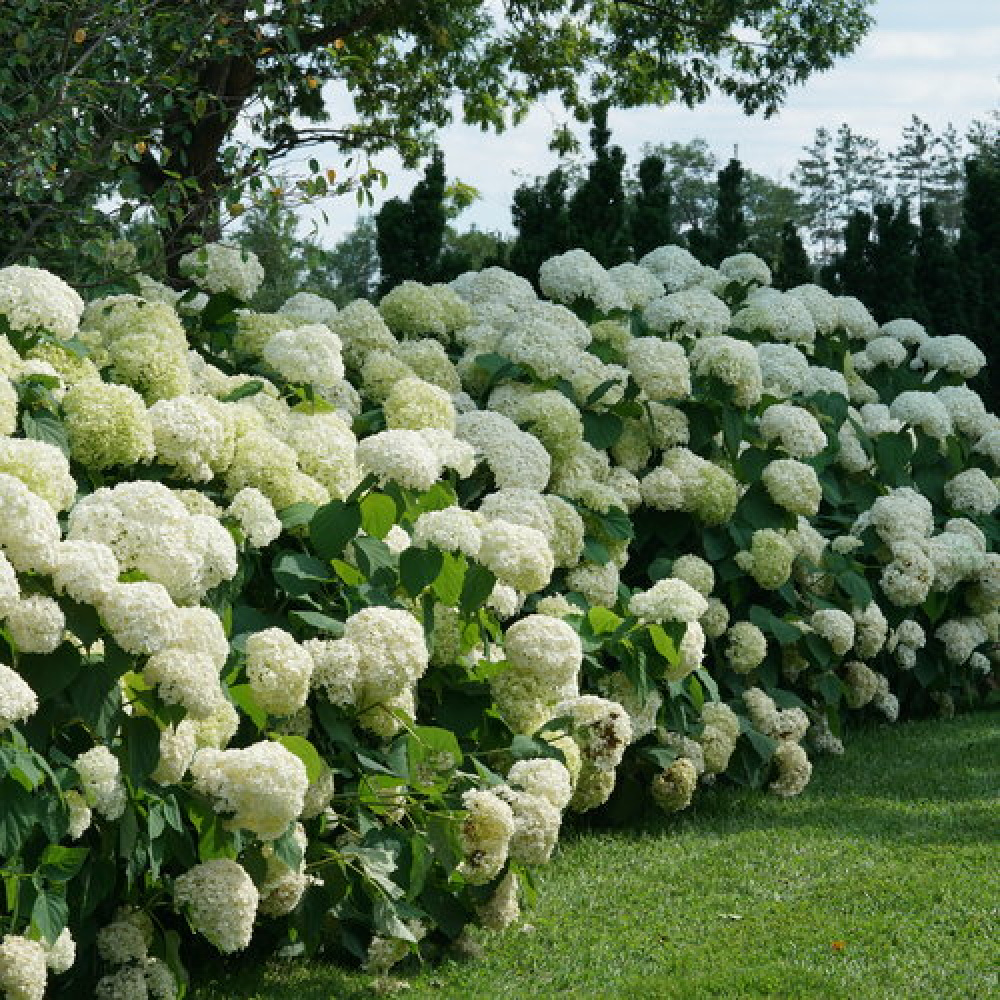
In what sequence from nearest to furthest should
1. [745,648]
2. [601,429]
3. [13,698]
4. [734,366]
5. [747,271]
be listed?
[13,698], [601,429], [745,648], [734,366], [747,271]

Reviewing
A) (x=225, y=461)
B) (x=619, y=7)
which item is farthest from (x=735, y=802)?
(x=619, y=7)

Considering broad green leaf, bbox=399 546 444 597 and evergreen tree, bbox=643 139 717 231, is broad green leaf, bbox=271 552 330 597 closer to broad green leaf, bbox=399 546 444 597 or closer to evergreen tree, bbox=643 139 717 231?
broad green leaf, bbox=399 546 444 597

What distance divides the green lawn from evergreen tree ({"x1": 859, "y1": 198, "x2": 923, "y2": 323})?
6.78 m

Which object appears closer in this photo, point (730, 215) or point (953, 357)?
point (953, 357)

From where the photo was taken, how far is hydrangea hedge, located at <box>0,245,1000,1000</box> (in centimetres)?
364

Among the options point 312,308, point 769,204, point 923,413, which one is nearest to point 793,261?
point 923,413

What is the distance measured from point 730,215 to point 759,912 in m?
8.32

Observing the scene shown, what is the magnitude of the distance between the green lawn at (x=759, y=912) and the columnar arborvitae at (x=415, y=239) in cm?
499

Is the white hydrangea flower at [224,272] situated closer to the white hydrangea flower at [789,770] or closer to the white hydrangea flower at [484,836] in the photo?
the white hydrangea flower at [484,836]

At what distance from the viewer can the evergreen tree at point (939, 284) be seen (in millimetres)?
13594

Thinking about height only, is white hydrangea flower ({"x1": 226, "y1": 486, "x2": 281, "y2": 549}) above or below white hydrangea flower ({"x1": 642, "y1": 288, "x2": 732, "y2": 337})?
below

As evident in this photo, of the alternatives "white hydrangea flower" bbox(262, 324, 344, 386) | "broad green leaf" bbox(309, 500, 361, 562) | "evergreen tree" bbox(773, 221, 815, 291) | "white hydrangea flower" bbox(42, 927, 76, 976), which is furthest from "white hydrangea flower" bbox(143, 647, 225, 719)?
"evergreen tree" bbox(773, 221, 815, 291)

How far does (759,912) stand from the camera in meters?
5.04

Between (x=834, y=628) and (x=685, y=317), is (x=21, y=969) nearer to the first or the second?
(x=834, y=628)
